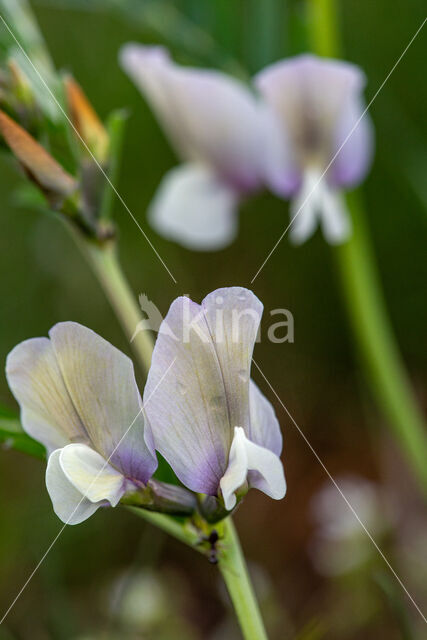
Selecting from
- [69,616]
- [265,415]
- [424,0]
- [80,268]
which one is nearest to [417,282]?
[424,0]

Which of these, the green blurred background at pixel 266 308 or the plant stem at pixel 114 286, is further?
the green blurred background at pixel 266 308

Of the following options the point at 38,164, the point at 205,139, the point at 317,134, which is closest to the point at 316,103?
the point at 317,134

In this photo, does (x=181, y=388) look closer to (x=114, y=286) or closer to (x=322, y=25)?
(x=114, y=286)

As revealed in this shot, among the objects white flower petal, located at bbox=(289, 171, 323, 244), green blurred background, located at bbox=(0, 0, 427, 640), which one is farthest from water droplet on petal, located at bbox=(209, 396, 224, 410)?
green blurred background, located at bbox=(0, 0, 427, 640)

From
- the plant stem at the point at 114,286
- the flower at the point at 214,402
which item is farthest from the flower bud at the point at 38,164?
the flower at the point at 214,402

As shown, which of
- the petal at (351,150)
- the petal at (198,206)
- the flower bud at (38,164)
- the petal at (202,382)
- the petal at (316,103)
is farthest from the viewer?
the petal at (198,206)

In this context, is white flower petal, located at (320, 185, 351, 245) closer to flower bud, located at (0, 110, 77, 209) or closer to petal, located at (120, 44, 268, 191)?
petal, located at (120, 44, 268, 191)

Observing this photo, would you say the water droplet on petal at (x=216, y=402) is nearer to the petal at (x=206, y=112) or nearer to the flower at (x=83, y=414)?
the flower at (x=83, y=414)
